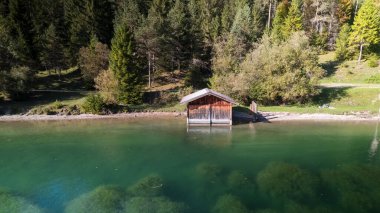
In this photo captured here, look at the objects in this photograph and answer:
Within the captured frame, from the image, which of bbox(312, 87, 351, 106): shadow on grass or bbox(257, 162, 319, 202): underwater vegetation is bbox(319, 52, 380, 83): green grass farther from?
bbox(257, 162, 319, 202): underwater vegetation

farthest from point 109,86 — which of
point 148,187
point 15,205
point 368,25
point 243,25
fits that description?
point 368,25

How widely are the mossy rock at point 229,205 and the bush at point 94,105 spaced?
96.7 feet

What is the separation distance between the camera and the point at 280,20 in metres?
70.3

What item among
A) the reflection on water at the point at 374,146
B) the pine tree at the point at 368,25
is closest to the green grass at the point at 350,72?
the pine tree at the point at 368,25

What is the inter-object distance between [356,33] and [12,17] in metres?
69.5

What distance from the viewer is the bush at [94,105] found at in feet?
155

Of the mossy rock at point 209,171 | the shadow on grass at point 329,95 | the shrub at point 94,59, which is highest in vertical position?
the shrub at point 94,59

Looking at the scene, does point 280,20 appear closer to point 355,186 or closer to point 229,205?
point 355,186

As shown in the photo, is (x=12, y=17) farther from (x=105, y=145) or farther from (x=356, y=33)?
(x=356, y=33)

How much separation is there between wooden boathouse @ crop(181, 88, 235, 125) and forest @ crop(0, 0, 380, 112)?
7779 millimetres

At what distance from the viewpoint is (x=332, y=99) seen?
5025cm

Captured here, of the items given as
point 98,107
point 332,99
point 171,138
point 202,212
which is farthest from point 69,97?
point 332,99

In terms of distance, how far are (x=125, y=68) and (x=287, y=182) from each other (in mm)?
31799

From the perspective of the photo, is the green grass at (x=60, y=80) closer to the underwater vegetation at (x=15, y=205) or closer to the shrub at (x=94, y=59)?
the shrub at (x=94, y=59)
